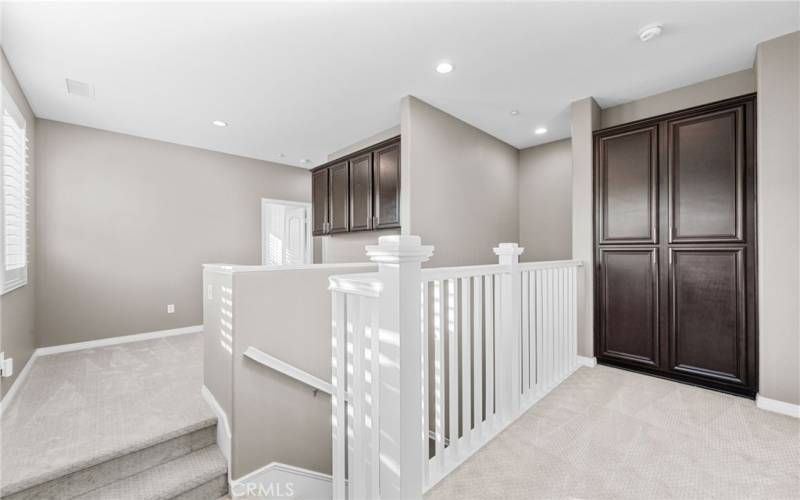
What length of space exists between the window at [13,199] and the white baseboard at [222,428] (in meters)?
1.61

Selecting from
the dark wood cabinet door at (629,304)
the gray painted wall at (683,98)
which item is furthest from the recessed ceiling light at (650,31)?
the dark wood cabinet door at (629,304)

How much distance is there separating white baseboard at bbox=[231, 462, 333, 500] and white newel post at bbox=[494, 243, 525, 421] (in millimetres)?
1535

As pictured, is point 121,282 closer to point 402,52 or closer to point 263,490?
point 263,490

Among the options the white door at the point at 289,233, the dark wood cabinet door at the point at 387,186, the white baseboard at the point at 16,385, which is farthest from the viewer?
the white door at the point at 289,233

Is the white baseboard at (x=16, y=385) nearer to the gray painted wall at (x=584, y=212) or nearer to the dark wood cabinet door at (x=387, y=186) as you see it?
the dark wood cabinet door at (x=387, y=186)

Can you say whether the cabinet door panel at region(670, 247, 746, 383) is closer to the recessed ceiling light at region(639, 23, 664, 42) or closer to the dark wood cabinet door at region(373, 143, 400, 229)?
the recessed ceiling light at region(639, 23, 664, 42)

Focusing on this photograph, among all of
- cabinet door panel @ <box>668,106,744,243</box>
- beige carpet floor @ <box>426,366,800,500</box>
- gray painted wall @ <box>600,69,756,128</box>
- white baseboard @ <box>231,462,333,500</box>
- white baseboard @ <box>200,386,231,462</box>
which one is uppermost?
gray painted wall @ <box>600,69,756,128</box>

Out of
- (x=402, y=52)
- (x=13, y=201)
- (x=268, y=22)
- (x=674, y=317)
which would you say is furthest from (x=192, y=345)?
(x=674, y=317)

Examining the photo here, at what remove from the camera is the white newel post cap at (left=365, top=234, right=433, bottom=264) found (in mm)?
1188

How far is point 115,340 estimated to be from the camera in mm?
3918

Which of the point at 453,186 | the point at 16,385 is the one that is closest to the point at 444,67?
the point at 453,186

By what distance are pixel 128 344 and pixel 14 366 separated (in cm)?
133

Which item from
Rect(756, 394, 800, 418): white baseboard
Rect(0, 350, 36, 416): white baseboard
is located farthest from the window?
Rect(756, 394, 800, 418): white baseboard

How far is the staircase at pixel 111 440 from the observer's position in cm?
181
